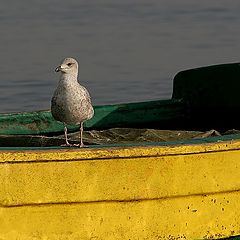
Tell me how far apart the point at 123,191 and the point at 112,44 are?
10590mm

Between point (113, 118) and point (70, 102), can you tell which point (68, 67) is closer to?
point (70, 102)

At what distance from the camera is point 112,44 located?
1919 centimetres

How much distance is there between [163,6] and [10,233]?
14.7 metres

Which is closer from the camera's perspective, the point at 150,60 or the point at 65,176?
the point at 65,176

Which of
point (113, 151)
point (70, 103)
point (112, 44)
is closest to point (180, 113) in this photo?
point (70, 103)

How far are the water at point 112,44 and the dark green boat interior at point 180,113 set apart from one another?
4.68 metres

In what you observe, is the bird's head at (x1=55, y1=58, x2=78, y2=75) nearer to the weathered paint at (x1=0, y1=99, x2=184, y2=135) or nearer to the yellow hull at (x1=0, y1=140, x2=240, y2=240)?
the yellow hull at (x1=0, y1=140, x2=240, y2=240)

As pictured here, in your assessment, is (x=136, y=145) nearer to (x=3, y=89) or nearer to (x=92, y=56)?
(x=3, y=89)

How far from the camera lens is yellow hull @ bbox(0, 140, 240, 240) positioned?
8.48 meters

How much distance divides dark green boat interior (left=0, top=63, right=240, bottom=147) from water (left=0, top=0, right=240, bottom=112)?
4.68m

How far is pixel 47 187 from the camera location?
27.9ft

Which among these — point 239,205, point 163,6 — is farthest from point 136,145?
point 163,6

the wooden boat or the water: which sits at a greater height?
the wooden boat

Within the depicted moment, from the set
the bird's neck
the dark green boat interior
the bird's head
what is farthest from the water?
the bird's neck
